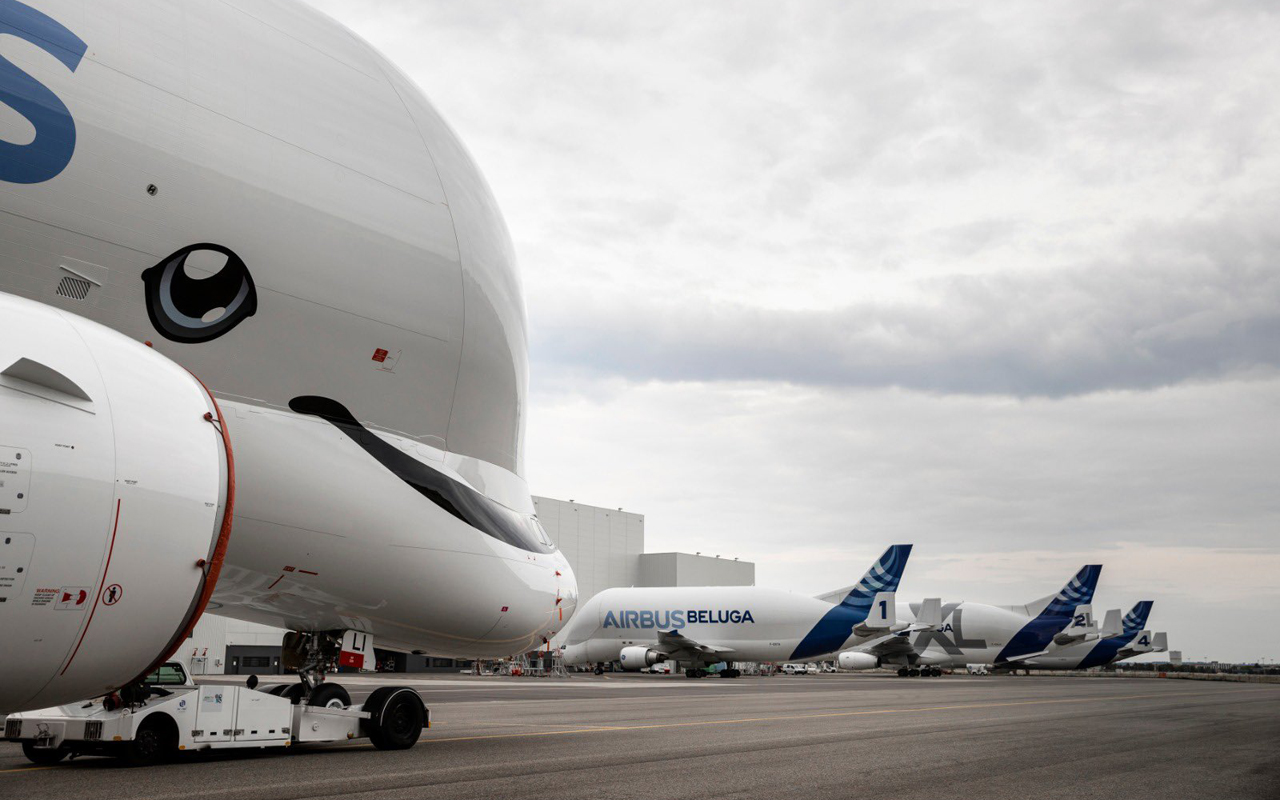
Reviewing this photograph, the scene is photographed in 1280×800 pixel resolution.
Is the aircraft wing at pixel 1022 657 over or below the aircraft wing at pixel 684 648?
below

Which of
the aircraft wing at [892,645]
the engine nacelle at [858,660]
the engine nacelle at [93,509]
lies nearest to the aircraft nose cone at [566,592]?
the engine nacelle at [93,509]

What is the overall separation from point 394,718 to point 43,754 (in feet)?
12.4

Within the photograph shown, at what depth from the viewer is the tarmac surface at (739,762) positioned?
9.25 meters

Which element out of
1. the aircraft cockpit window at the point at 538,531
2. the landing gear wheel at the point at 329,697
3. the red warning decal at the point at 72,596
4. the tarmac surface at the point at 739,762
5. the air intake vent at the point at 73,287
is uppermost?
the air intake vent at the point at 73,287

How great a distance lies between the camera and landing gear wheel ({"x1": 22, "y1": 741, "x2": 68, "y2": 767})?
1090 cm

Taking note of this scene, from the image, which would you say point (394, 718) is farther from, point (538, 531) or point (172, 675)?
point (172, 675)

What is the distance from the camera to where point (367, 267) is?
1111 centimetres

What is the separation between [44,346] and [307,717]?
271 inches

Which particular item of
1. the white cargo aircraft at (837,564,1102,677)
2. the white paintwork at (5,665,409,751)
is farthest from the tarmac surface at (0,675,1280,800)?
the white cargo aircraft at (837,564,1102,677)

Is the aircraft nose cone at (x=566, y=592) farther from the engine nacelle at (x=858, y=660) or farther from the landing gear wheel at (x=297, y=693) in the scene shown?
the engine nacelle at (x=858, y=660)

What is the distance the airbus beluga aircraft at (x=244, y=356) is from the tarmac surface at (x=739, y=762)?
1.84 metres

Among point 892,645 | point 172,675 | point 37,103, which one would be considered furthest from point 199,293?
point 892,645

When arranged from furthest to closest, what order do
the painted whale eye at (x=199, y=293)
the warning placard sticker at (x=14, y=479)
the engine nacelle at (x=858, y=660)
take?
the engine nacelle at (x=858, y=660), the painted whale eye at (x=199, y=293), the warning placard sticker at (x=14, y=479)

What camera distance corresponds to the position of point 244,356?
10.2 m
